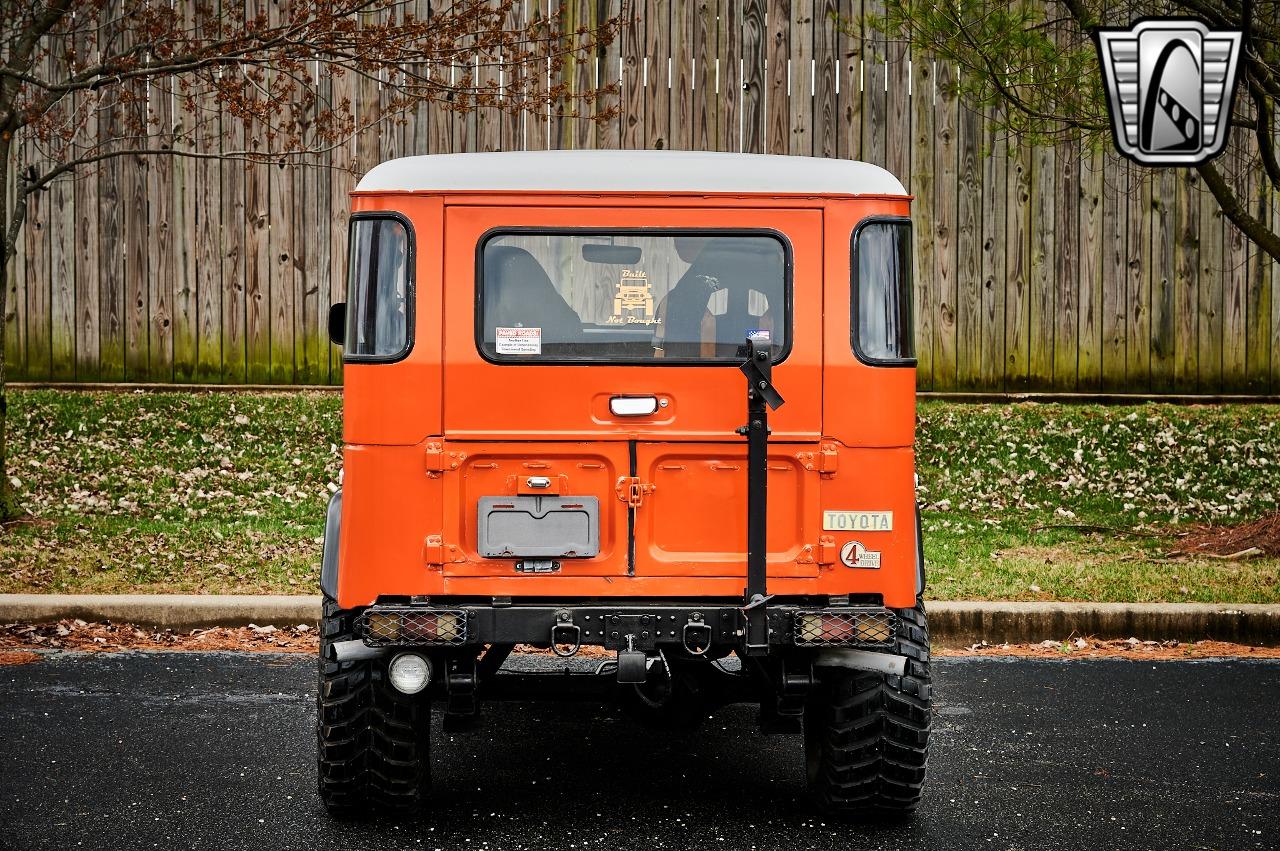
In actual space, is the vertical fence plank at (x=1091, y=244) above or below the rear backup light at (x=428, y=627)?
above

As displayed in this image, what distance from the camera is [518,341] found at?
191 inches

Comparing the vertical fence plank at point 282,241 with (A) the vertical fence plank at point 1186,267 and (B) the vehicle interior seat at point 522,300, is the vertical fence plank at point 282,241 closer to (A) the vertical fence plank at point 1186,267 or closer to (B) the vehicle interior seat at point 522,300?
(A) the vertical fence plank at point 1186,267

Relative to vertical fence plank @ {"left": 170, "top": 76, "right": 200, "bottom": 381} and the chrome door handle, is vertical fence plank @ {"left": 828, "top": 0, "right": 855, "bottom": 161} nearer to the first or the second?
vertical fence plank @ {"left": 170, "top": 76, "right": 200, "bottom": 381}

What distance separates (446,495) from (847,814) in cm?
176

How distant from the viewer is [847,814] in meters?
4.99

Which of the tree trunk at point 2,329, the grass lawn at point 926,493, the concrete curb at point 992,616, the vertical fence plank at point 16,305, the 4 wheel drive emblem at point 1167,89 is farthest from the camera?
the vertical fence plank at point 16,305

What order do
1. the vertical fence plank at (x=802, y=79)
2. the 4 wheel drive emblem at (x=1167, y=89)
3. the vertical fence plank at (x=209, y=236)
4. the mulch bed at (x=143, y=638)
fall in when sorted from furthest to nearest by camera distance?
the vertical fence plank at (x=802, y=79)
the vertical fence plank at (x=209, y=236)
the mulch bed at (x=143, y=638)
the 4 wheel drive emblem at (x=1167, y=89)

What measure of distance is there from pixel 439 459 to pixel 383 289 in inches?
23.4

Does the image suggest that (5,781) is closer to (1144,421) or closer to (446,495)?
(446,495)

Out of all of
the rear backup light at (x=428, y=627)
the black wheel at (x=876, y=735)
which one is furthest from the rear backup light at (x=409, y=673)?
the black wheel at (x=876, y=735)

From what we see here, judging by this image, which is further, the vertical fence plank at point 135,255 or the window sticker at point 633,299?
the vertical fence plank at point 135,255

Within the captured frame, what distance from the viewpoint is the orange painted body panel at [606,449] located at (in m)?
4.73

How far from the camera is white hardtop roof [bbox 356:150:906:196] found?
4.80m

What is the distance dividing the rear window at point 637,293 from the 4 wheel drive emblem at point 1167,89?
6.56 ft
